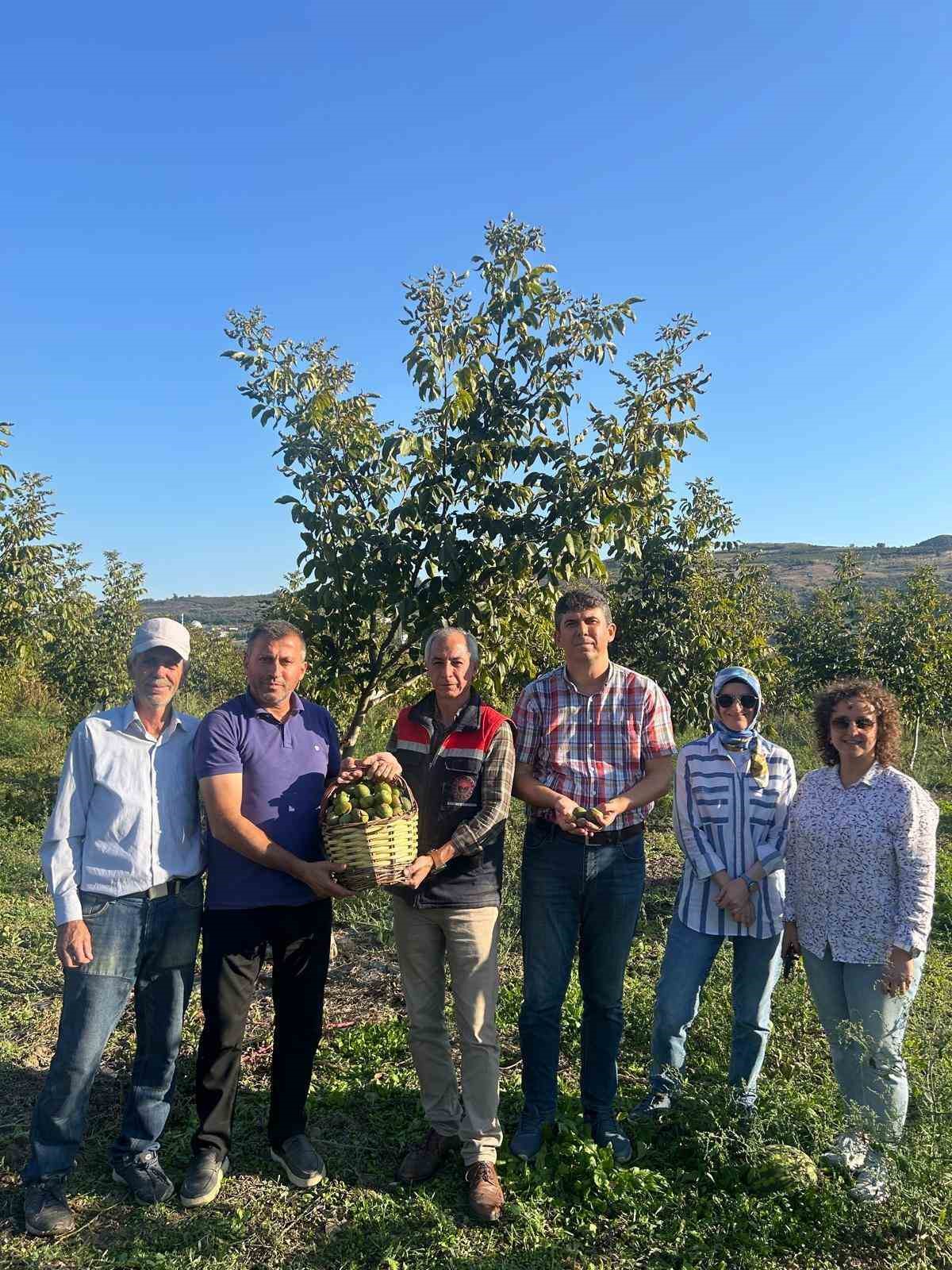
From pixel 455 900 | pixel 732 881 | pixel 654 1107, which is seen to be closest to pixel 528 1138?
pixel 654 1107

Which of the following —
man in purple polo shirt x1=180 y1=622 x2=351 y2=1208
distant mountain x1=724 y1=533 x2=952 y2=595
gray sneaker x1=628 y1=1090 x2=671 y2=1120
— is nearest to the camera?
man in purple polo shirt x1=180 y1=622 x2=351 y2=1208

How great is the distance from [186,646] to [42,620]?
8086 mm

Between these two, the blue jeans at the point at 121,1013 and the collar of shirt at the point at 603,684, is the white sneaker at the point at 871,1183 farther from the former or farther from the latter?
the blue jeans at the point at 121,1013

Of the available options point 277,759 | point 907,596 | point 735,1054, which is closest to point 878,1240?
point 735,1054

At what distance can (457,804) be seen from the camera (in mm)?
3326

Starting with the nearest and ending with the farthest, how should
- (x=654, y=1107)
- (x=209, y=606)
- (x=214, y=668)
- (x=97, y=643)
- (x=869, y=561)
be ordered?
1. (x=654, y=1107)
2. (x=97, y=643)
3. (x=214, y=668)
4. (x=869, y=561)
5. (x=209, y=606)

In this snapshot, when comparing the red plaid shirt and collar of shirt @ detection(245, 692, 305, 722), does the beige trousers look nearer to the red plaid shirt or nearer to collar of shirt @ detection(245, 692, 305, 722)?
the red plaid shirt

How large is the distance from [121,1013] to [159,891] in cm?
49

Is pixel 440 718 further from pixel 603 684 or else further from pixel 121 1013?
pixel 121 1013

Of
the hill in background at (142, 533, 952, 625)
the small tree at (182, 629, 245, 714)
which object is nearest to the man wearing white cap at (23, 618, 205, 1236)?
the small tree at (182, 629, 245, 714)

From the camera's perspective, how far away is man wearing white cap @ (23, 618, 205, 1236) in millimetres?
3031

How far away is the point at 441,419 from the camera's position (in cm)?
475

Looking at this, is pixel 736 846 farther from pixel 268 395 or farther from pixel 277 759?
pixel 268 395

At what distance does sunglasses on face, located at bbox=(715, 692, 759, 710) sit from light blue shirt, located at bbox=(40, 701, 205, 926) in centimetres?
232
